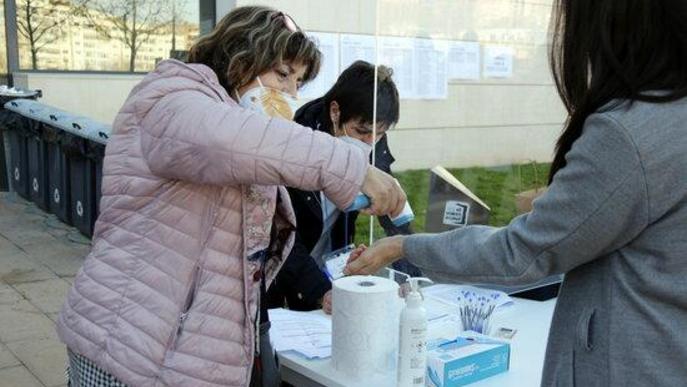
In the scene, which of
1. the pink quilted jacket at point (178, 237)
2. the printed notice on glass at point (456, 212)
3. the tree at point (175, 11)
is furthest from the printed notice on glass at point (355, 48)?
the pink quilted jacket at point (178, 237)

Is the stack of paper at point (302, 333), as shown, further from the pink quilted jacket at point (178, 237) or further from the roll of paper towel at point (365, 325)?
the pink quilted jacket at point (178, 237)

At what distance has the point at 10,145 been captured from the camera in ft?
25.4

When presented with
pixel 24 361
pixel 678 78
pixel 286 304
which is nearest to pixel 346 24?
pixel 24 361

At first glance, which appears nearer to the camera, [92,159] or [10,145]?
[92,159]

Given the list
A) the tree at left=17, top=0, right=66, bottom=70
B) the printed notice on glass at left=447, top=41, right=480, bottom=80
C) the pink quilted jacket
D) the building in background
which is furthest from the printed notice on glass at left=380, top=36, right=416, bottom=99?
the tree at left=17, top=0, right=66, bottom=70

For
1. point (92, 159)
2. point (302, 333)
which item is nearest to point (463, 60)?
point (302, 333)

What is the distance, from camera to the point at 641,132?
1093 mm

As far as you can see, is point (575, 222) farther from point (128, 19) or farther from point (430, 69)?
point (128, 19)

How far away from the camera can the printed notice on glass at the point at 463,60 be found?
3.52 metres

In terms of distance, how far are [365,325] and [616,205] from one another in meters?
0.81

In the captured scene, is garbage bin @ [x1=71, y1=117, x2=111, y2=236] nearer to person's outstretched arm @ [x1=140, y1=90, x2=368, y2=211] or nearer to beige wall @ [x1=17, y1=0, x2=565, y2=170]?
beige wall @ [x1=17, y1=0, x2=565, y2=170]

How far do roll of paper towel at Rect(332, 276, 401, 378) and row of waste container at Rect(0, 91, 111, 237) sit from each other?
434cm

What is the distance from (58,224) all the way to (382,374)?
560cm

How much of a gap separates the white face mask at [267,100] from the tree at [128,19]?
6986mm
